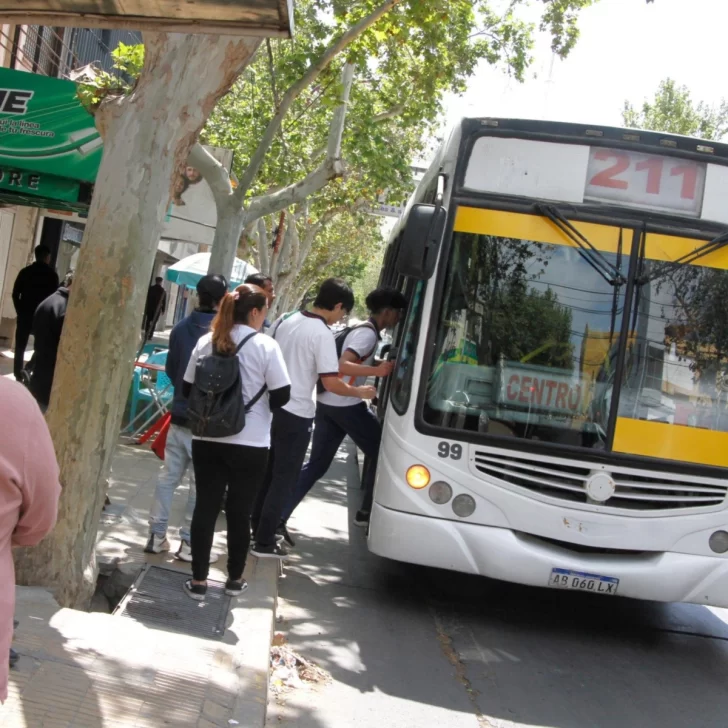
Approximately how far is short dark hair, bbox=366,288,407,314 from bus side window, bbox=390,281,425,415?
70cm

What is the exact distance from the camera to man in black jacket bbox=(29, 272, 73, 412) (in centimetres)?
778

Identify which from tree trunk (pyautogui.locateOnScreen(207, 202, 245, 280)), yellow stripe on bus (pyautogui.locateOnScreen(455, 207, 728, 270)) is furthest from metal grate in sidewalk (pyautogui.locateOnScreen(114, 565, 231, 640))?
tree trunk (pyautogui.locateOnScreen(207, 202, 245, 280))

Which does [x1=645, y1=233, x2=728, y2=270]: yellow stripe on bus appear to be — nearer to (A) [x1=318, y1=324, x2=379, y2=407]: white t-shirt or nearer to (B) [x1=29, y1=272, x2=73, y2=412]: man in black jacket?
(A) [x1=318, y1=324, x2=379, y2=407]: white t-shirt

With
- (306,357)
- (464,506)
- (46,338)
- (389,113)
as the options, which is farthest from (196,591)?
(389,113)

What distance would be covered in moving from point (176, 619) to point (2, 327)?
17026 millimetres

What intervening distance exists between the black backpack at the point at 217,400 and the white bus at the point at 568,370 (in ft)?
4.14

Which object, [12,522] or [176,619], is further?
[176,619]

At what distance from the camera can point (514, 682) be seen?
572 cm

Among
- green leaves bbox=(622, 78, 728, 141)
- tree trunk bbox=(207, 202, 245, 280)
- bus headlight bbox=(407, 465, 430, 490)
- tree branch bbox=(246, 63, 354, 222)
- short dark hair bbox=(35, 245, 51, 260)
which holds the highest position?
green leaves bbox=(622, 78, 728, 141)

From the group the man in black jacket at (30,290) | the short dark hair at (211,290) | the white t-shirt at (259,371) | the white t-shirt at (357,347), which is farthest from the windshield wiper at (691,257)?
the man in black jacket at (30,290)

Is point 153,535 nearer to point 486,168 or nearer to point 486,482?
point 486,482

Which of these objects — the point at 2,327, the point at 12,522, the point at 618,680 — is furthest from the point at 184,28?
the point at 2,327

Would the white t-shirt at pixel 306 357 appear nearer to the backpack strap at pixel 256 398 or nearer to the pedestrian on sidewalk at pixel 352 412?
the pedestrian on sidewalk at pixel 352 412

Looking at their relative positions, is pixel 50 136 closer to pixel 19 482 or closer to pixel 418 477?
pixel 418 477
